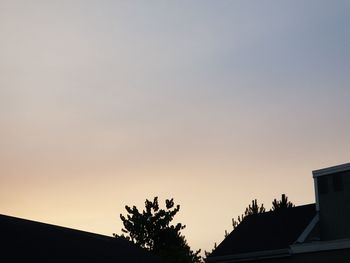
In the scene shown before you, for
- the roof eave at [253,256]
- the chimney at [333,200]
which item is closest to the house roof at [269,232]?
the roof eave at [253,256]

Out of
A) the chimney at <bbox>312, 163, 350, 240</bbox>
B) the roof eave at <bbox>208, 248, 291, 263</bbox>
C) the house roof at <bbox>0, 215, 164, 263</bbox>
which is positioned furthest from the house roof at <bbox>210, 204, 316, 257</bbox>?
the house roof at <bbox>0, 215, 164, 263</bbox>

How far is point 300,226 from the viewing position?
28859 millimetres

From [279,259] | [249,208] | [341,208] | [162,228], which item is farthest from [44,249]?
[249,208]

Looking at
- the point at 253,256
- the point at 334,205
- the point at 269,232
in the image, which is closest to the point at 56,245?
the point at 253,256

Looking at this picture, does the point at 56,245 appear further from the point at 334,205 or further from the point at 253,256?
the point at 334,205

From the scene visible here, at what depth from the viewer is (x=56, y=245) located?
74.5 ft

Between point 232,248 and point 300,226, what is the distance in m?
3.88

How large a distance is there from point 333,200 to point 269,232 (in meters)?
4.03

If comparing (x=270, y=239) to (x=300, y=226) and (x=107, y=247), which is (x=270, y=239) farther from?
(x=107, y=247)

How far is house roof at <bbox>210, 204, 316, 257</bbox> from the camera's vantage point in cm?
2850

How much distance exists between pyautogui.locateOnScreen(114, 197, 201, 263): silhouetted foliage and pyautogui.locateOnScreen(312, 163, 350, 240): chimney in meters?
16.9

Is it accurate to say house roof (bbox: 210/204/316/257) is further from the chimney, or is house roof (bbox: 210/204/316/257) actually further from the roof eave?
the chimney

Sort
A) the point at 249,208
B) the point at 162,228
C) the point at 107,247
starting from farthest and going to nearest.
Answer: the point at 249,208 < the point at 162,228 < the point at 107,247

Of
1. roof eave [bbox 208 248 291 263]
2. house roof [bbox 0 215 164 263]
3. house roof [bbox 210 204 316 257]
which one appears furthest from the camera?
house roof [bbox 210 204 316 257]
